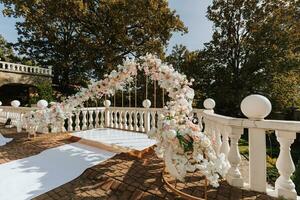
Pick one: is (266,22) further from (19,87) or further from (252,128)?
(19,87)

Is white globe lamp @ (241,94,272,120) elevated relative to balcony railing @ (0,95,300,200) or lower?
elevated

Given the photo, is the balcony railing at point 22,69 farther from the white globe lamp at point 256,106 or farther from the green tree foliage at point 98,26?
the white globe lamp at point 256,106

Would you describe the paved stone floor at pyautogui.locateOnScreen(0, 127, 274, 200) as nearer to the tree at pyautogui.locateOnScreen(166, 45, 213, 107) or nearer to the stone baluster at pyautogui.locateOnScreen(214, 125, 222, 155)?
the stone baluster at pyautogui.locateOnScreen(214, 125, 222, 155)

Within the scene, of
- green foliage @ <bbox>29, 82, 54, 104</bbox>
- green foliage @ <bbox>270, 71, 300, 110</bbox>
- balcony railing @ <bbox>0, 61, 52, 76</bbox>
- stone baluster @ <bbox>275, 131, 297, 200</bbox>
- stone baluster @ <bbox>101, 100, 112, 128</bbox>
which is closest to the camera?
stone baluster @ <bbox>275, 131, 297, 200</bbox>

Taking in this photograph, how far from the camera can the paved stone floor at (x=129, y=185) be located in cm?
252

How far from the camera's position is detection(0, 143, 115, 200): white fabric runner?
2969 millimetres

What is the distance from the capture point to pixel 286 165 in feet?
6.96

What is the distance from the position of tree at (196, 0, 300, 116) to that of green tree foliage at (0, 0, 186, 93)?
293 centimetres

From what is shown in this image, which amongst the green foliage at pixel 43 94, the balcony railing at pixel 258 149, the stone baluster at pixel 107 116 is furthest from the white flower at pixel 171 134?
the green foliage at pixel 43 94

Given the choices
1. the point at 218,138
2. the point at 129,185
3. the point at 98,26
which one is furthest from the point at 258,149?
the point at 98,26

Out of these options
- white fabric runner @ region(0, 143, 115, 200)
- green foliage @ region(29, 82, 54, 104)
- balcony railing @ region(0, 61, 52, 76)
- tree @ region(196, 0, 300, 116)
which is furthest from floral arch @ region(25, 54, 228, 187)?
balcony railing @ region(0, 61, 52, 76)

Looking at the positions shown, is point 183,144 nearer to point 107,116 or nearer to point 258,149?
point 258,149

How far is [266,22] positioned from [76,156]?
13.7 m

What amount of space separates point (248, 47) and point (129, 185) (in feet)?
44.3
